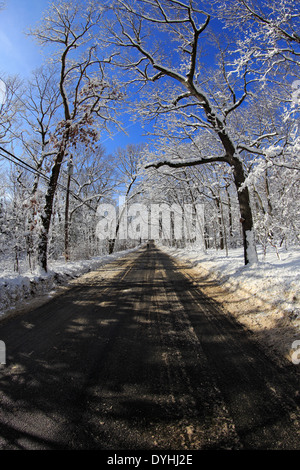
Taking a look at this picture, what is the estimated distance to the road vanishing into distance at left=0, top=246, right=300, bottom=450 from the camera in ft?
6.17

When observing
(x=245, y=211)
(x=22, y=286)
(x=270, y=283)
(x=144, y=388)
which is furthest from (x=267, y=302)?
(x=22, y=286)

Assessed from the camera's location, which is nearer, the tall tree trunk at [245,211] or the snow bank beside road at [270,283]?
the snow bank beside road at [270,283]

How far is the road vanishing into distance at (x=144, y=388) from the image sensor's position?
6.17 feet

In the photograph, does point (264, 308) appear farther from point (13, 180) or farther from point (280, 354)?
point (13, 180)

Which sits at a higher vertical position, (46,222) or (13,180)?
(13,180)

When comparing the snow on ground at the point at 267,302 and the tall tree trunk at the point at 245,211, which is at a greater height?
the tall tree trunk at the point at 245,211

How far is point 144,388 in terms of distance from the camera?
2494 mm

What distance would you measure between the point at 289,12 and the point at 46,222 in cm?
1115

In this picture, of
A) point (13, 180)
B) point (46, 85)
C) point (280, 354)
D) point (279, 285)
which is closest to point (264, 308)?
point (279, 285)

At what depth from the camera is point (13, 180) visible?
68.7ft

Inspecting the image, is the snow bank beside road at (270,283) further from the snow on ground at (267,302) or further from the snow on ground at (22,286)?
the snow on ground at (22,286)

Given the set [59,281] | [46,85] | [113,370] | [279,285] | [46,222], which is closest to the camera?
[113,370]

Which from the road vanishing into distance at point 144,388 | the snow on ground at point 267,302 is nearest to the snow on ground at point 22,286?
the road vanishing into distance at point 144,388

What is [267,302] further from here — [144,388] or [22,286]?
[22,286]
